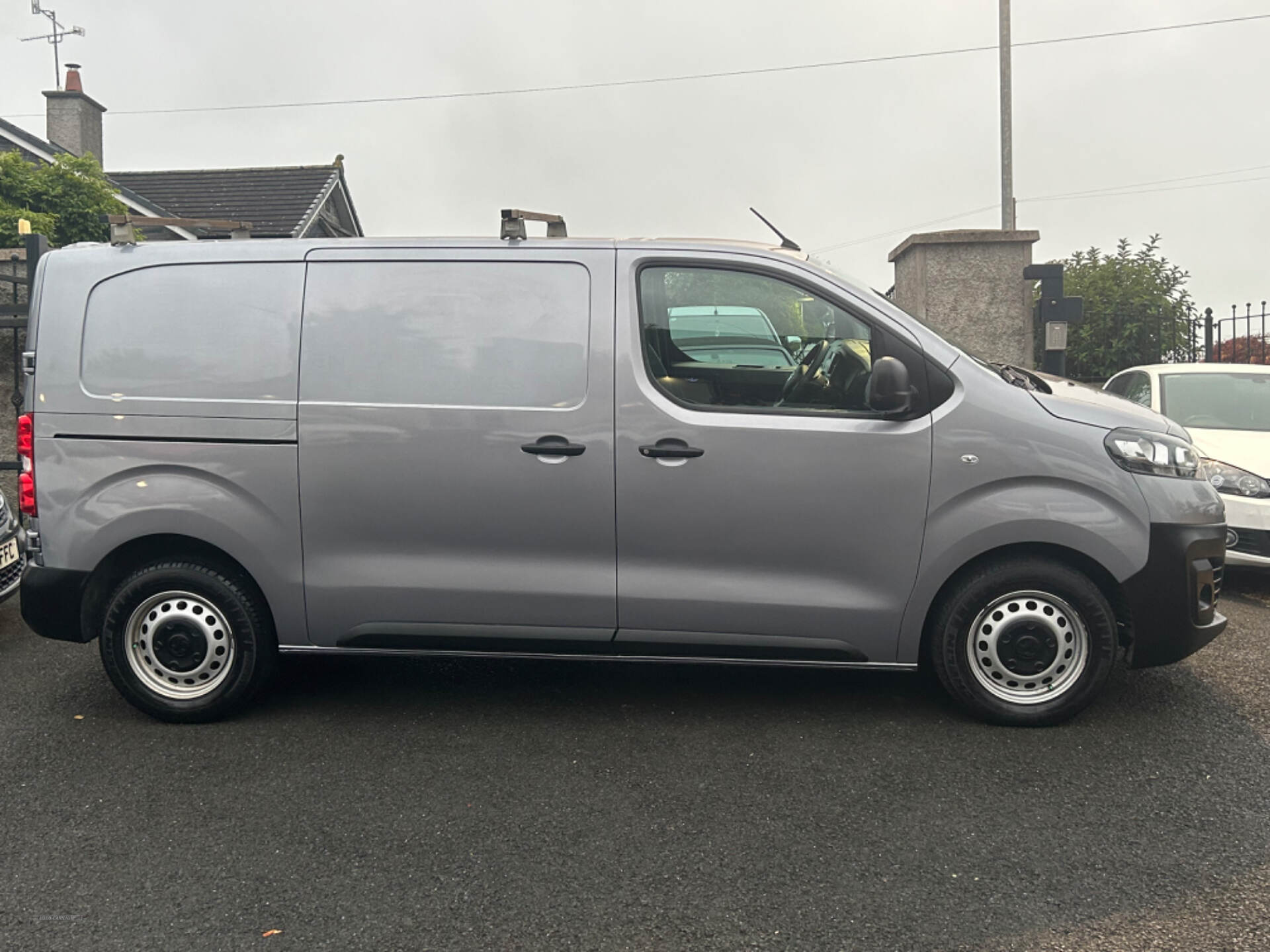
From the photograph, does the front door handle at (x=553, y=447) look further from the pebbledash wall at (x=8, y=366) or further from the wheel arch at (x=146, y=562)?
the pebbledash wall at (x=8, y=366)

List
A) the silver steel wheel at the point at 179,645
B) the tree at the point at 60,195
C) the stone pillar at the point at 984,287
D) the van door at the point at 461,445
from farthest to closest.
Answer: the tree at the point at 60,195, the stone pillar at the point at 984,287, the silver steel wheel at the point at 179,645, the van door at the point at 461,445

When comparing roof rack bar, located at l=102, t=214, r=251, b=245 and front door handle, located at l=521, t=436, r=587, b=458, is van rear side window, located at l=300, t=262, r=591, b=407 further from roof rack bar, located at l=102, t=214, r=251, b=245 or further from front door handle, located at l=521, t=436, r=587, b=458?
roof rack bar, located at l=102, t=214, r=251, b=245

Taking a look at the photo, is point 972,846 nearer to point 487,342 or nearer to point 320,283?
point 487,342

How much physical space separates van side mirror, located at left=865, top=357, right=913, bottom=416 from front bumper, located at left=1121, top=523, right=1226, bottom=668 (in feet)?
3.66

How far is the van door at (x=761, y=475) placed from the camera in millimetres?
4246

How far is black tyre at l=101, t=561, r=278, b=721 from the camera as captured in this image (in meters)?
4.52

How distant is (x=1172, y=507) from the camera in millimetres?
4227

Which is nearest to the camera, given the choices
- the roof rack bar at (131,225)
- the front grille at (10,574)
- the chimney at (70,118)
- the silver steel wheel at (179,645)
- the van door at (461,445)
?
the van door at (461,445)

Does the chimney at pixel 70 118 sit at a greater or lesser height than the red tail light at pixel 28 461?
greater

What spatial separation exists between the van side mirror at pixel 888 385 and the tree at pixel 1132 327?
30.1ft

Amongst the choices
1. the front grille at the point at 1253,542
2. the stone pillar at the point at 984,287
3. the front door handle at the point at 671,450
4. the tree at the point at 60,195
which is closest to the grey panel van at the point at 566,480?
the front door handle at the point at 671,450

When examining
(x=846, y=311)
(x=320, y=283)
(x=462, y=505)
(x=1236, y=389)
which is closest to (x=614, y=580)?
(x=462, y=505)

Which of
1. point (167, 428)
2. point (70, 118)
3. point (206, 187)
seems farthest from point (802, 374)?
point (206, 187)

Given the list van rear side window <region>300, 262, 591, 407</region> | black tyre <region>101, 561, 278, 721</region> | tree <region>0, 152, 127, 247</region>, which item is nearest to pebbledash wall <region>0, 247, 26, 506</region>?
tree <region>0, 152, 127, 247</region>
